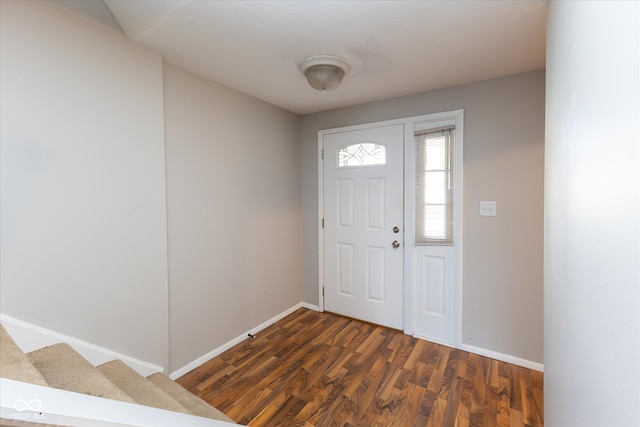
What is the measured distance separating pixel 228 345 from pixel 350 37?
2.58m

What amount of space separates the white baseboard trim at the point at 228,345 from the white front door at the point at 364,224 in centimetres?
41

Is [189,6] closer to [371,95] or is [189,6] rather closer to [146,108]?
[146,108]

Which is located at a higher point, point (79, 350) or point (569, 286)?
point (569, 286)

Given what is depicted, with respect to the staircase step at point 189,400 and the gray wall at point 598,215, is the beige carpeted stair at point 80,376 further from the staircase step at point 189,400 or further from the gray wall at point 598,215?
the gray wall at point 598,215

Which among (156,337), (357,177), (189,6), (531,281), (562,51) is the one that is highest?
(189,6)

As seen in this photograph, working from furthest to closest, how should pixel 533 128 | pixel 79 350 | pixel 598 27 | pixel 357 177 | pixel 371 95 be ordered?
pixel 357 177, pixel 371 95, pixel 533 128, pixel 79 350, pixel 598 27

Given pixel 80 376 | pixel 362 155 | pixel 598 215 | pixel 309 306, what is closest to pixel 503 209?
pixel 362 155

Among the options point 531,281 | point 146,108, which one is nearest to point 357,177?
point 531,281

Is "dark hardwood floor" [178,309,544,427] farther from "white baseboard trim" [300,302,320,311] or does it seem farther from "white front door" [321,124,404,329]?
"white baseboard trim" [300,302,320,311]

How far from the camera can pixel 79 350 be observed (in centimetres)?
151

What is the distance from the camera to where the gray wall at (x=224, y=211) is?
2076mm

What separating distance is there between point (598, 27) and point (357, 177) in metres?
2.38

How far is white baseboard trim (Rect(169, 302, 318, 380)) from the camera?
211 centimetres

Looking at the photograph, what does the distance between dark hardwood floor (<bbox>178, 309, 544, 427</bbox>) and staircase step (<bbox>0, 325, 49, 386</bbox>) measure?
1.12 m
